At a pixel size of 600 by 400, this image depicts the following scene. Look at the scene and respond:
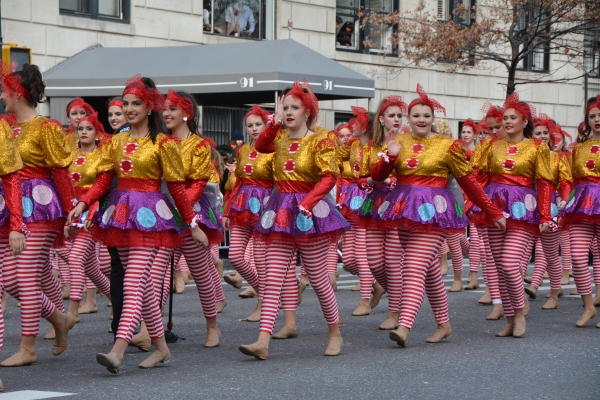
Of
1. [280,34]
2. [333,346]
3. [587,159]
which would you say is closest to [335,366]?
[333,346]

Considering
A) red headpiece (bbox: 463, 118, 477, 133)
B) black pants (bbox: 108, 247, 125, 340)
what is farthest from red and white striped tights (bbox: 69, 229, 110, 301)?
red headpiece (bbox: 463, 118, 477, 133)

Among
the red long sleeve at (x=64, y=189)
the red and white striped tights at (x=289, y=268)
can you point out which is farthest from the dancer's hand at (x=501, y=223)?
the red long sleeve at (x=64, y=189)

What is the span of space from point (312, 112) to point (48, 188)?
203cm

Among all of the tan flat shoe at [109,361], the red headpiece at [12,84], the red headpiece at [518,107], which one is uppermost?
the red headpiece at [12,84]

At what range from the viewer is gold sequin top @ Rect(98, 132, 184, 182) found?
7961mm

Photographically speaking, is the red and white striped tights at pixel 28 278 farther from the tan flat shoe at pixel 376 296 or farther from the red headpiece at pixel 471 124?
the red headpiece at pixel 471 124

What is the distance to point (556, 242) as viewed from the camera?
12.9 meters

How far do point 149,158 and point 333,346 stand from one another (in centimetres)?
209

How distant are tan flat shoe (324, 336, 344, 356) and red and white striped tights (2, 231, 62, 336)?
215 centimetres

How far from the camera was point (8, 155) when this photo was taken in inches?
283

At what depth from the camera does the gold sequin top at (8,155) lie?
7.16 meters

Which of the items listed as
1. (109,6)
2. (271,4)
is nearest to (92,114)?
(109,6)

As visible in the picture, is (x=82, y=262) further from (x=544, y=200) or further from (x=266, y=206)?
(x=544, y=200)

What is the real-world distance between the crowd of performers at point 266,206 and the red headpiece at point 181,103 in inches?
0.4
